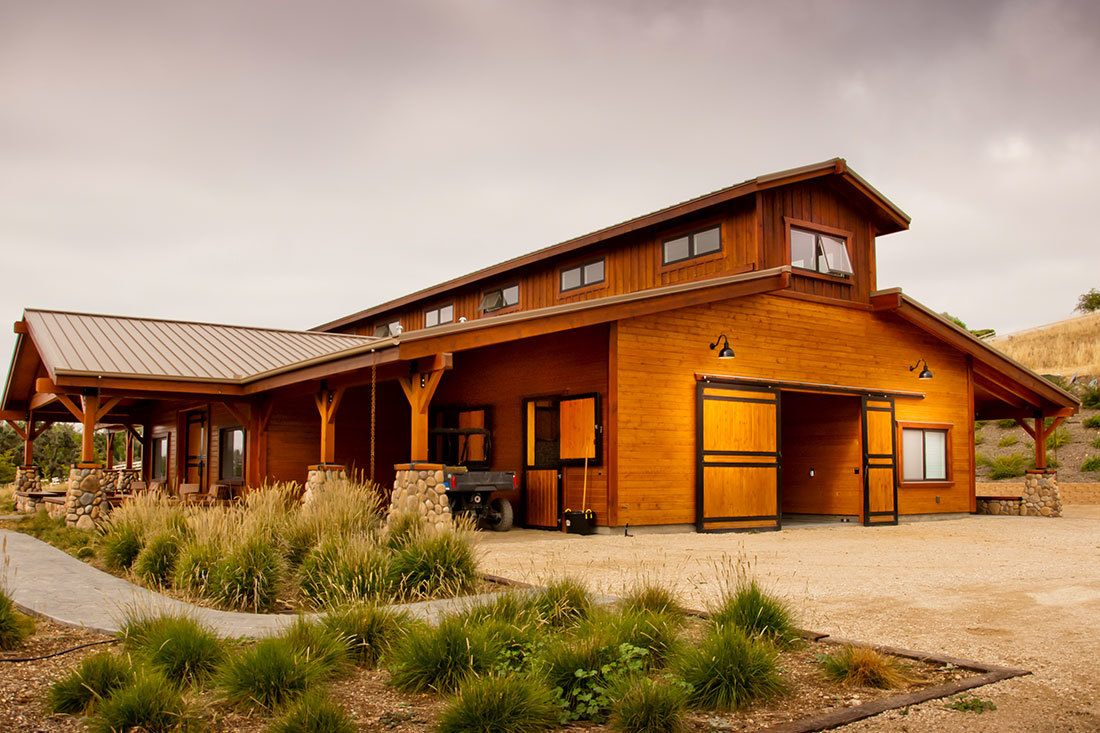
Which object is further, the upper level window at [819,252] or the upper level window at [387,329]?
the upper level window at [387,329]

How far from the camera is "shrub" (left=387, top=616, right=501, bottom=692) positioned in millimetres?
4961

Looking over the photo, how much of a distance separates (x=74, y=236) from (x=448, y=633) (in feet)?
95.5

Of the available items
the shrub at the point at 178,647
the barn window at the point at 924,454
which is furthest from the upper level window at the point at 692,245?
the shrub at the point at 178,647

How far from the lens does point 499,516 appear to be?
14477 millimetres

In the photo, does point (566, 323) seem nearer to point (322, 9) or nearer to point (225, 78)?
point (322, 9)

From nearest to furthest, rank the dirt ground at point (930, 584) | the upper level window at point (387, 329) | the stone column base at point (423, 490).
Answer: the dirt ground at point (930, 584), the stone column base at point (423, 490), the upper level window at point (387, 329)

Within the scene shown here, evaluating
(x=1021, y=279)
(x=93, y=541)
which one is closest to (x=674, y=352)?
(x=93, y=541)

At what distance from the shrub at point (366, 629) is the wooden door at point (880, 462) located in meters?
12.7

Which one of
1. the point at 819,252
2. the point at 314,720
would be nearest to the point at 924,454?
the point at 819,252

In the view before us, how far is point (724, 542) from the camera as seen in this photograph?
12711 millimetres

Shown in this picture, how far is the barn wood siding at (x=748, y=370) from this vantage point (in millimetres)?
13641

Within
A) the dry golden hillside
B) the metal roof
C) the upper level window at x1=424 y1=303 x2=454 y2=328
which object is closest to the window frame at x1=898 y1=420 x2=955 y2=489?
the metal roof

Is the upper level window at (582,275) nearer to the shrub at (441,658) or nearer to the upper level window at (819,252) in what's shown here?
the upper level window at (819,252)

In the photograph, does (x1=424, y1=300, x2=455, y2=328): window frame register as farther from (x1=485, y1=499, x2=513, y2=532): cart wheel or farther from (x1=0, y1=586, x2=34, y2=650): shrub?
(x1=0, y1=586, x2=34, y2=650): shrub
